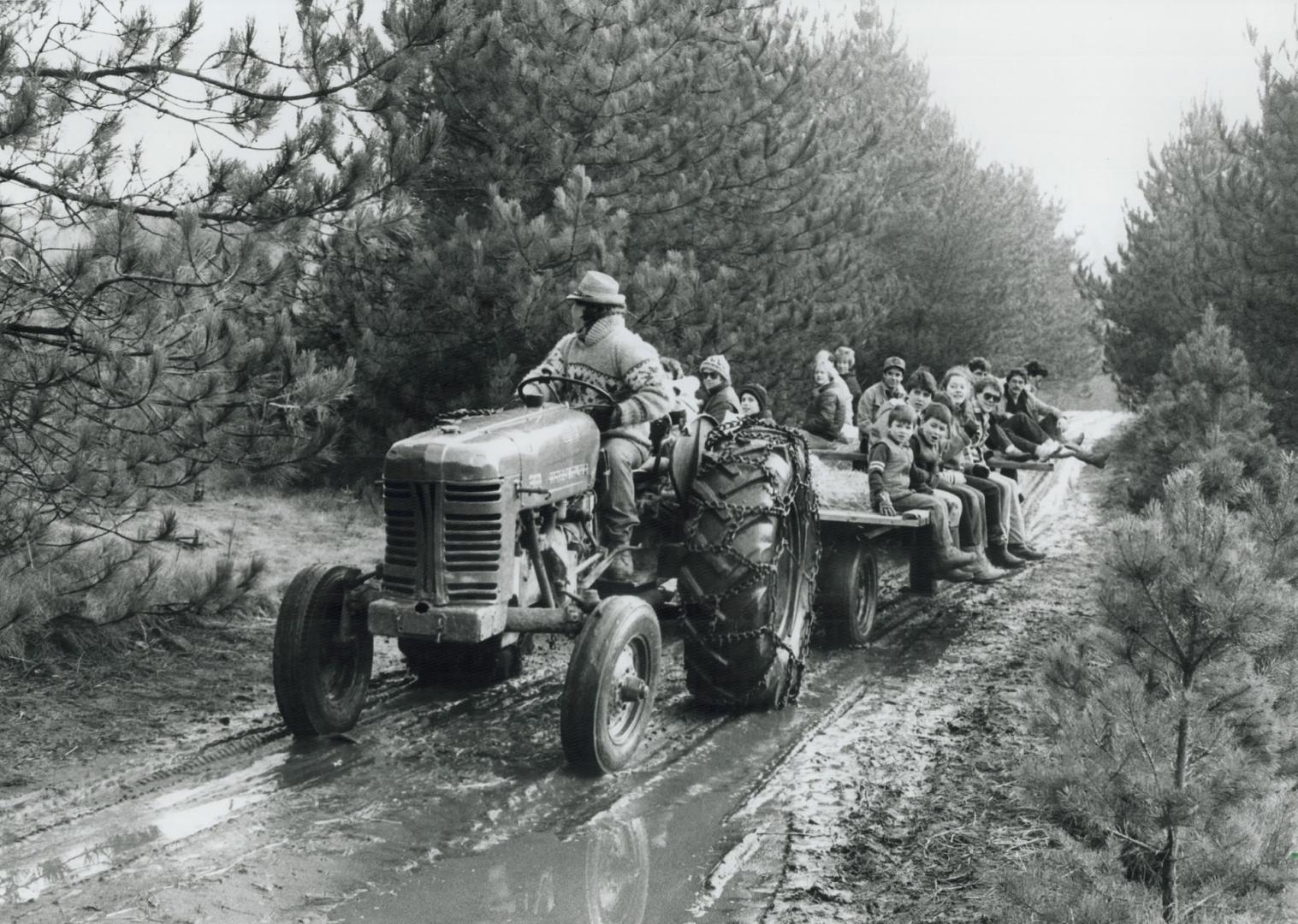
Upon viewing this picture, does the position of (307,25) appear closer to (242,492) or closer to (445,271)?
(445,271)

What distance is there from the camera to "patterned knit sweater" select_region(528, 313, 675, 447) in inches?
250

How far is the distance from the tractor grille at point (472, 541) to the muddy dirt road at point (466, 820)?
0.80m

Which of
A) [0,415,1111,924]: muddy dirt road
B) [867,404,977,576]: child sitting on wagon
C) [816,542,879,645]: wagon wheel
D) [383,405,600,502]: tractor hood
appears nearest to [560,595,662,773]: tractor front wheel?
[0,415,1111,924]: muddy dirt road

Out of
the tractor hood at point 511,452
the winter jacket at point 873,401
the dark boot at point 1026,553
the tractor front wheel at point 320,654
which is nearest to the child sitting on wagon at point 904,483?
the dark boot at point 1026,553

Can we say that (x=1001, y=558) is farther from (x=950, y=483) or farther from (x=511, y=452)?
(x=511, y=452)

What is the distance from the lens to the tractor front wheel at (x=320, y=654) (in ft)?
18.5

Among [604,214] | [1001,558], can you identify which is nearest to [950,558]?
[1001,558]

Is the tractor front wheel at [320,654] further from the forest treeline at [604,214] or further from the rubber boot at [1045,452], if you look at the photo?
the rubber boot at [1045,452]

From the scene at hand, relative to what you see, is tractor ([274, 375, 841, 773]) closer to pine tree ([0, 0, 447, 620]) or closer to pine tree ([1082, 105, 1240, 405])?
pine tree ([0, 0, 447, 620])

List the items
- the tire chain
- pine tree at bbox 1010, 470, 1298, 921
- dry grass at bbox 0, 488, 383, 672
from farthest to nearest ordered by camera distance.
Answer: dry grass at bbox 0, 488, 383, 672 < the tire chain < pine tree at bbox 1010, 470, 1298, 921

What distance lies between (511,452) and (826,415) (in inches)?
267

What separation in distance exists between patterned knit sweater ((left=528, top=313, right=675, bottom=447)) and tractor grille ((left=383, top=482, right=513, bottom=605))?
1.17 metres

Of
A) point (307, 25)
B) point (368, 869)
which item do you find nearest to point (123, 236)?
point (307, 25)

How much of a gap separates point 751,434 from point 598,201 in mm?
4679
